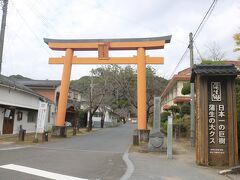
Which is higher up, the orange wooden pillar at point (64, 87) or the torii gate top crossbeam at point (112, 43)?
the torii gate top crossbeam at point (112, 43)

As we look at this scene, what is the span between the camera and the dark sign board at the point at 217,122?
11430 millimetres

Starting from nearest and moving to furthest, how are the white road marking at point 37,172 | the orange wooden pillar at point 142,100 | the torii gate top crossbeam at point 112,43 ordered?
the white road marking at point 37,172
the orange wooden pillar at point 142,100
the torii gate top crossbeam at point 112,43

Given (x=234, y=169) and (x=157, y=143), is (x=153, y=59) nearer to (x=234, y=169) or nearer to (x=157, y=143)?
(x=157, y=143)

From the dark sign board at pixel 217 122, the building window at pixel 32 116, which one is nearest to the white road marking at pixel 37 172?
the dark sign board at pixel 217 122

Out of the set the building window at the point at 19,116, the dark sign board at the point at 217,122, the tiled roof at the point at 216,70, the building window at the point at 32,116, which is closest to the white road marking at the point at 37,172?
the dark sign board at the point at 217,122

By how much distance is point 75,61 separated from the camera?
2478cm

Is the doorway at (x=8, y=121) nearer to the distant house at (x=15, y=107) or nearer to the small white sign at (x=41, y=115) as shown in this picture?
the distant house at (x=15, y=107)

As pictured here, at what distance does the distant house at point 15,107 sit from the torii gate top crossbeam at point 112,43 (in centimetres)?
520

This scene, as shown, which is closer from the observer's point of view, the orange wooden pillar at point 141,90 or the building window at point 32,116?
the orange wooden pillar at point 141,90

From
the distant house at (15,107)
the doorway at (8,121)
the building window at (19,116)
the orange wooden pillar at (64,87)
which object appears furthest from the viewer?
the building window at (19,116)

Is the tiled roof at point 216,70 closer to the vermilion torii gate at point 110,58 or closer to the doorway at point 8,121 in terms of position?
the vermilion torii gate at point 110,58

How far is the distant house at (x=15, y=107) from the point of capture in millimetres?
25359

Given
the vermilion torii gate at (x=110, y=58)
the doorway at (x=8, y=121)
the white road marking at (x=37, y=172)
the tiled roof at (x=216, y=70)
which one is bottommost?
the white road marking at (x=37, y=172)

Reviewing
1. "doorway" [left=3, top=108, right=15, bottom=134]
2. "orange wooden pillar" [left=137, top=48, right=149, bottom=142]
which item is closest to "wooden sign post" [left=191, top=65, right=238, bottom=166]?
"orange wooden pillar" [left=137, top=48, right=149, bottom=142]
